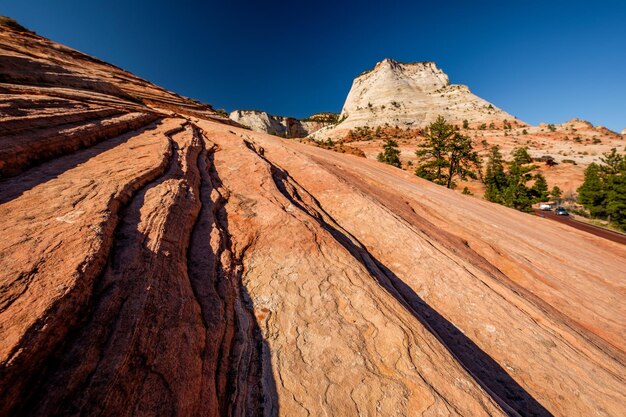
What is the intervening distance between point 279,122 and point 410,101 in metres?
55.8

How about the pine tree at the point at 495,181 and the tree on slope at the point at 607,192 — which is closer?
the tree on slope at the point at 607,192

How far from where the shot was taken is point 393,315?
4449 millimetres

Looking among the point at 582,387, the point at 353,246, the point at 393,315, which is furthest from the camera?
the point at 353,246

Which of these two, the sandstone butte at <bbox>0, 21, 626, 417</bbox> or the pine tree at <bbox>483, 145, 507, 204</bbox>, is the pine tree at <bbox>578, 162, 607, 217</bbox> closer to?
the pine tree at <bbox>483, 145, 507, 204</bbox>

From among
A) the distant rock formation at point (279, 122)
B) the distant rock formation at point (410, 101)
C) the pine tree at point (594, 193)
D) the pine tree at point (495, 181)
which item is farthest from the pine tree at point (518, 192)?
the distant rock formation at point (279, 122)

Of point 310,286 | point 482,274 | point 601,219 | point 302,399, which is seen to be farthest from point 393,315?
point 601,219

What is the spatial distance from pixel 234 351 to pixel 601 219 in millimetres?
80081

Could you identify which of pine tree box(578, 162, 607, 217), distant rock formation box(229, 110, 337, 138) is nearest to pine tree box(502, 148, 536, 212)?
pine tree box(578, 162, 607, 217)

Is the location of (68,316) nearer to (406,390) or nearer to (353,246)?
(406,390)

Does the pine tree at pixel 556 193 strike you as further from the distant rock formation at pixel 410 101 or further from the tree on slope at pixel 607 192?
the distant rock formation at pixel 410 101

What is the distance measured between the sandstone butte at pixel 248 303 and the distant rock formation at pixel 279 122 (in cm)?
8607

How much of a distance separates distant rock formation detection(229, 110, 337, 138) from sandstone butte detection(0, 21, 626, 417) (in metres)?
86.1

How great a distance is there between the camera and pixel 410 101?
346ft

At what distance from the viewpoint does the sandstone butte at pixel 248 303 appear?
109 inches
